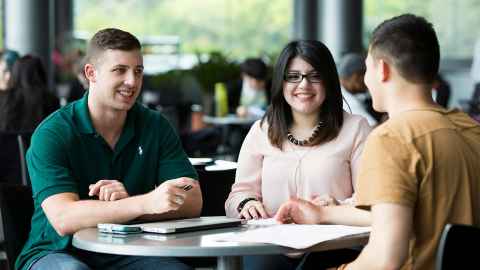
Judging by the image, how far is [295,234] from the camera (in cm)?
277

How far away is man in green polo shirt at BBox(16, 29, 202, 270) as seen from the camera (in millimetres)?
3094

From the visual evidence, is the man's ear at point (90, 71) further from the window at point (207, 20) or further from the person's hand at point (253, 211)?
the window at point (207, 20)

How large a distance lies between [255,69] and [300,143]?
254 inches

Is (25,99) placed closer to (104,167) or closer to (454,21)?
(104,167)

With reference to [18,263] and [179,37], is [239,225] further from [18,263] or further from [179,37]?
[179,37]

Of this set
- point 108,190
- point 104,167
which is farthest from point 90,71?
point 108,190

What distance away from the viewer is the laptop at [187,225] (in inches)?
113

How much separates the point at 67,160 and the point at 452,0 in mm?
15752

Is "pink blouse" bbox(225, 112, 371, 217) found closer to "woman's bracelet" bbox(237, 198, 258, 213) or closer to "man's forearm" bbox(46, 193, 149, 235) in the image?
"woman's bracelet" bbox(237, 198, 258, 213)

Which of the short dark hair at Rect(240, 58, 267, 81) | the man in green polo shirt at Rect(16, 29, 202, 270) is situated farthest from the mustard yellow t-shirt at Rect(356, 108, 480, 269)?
the short dark hair at Rect(240, 58, 267, 81)

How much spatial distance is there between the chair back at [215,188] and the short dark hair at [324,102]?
29 centimetres

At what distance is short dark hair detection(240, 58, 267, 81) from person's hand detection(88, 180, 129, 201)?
23.2 ft

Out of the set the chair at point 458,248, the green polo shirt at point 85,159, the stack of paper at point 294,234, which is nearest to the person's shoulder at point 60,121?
the green polo shirt at point 85,159

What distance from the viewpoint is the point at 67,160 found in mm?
3332
